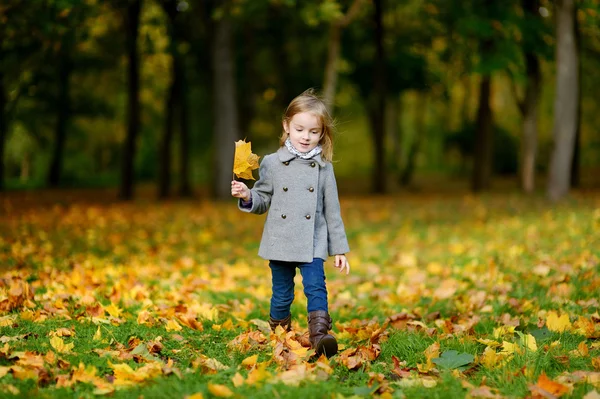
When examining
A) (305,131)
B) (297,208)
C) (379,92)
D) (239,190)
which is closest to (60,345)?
(239,190)

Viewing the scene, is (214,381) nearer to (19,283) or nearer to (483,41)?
(19,283)

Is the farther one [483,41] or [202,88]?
[202,88]

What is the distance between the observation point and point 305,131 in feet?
13.7

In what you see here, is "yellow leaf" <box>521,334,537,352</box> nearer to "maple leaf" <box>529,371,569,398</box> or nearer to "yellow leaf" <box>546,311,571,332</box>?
"yellow leaf" <box>546,311,571,332</box>

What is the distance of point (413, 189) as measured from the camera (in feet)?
86.5

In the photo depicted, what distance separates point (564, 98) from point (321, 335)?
12377 mm

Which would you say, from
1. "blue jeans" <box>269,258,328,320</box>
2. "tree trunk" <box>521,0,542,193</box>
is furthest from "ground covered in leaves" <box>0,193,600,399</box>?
"tree trunk" <box>521,0,542,193</box>

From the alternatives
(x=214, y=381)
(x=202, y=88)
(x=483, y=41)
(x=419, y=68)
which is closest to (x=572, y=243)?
(x=214, y=381)

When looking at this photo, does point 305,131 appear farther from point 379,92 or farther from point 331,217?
point 379,92

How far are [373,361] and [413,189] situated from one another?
901 inches

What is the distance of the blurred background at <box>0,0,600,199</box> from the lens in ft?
47.8

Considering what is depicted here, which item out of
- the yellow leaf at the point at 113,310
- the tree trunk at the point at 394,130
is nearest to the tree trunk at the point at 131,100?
the tree trunk at the point at 394,130

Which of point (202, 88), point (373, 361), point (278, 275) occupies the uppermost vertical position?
point (202, 88)

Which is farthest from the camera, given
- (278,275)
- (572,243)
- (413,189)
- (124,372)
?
(413,189)
